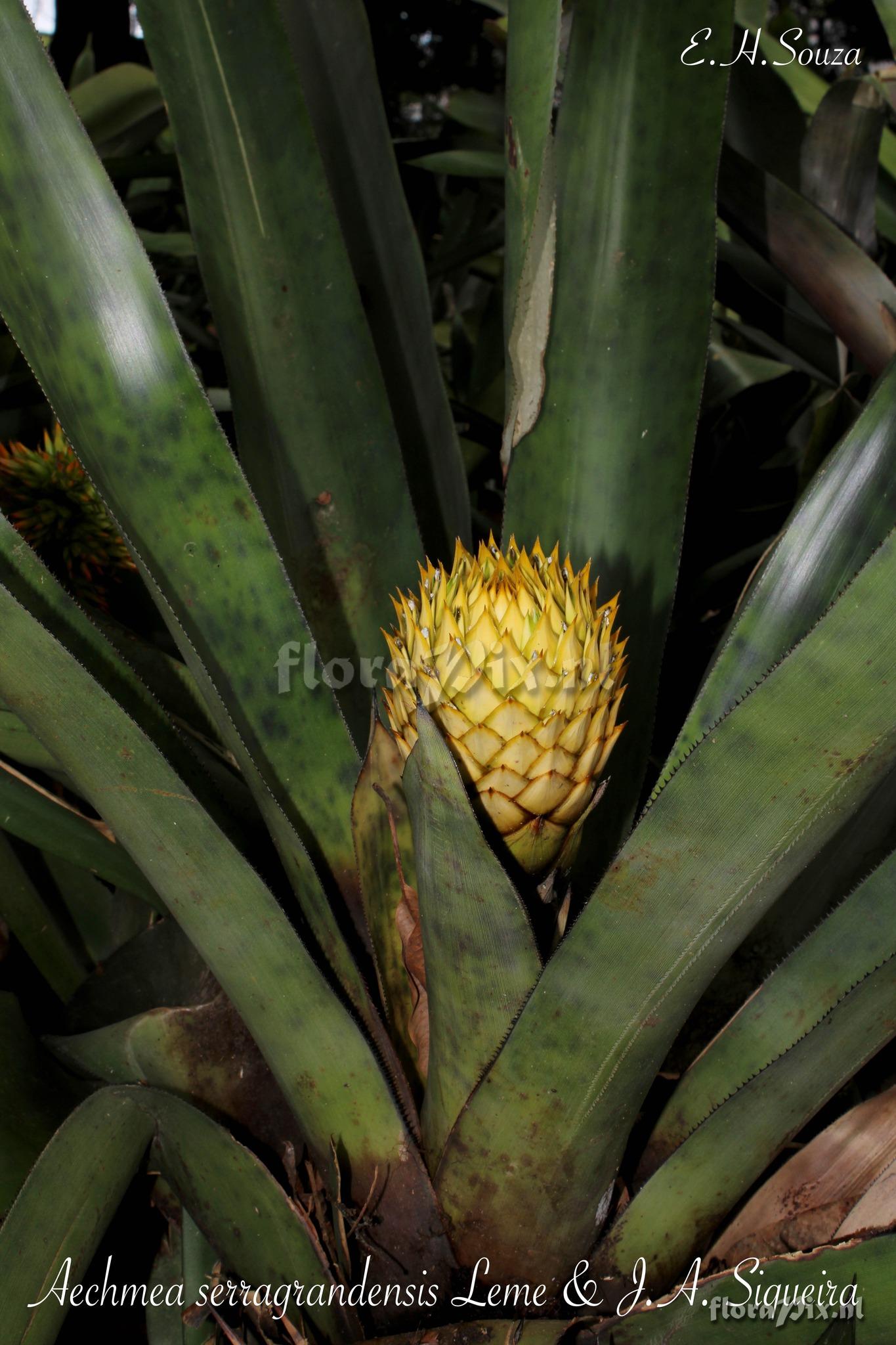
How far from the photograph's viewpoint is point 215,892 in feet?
1.52

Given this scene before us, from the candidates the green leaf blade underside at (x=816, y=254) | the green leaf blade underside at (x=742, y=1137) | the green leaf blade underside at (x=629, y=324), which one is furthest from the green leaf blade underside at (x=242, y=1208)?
the green leaf blade underside at (x=816, y=254)

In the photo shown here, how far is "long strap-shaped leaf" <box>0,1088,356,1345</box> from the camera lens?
444 millimetres

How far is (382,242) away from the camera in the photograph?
2.34 feet

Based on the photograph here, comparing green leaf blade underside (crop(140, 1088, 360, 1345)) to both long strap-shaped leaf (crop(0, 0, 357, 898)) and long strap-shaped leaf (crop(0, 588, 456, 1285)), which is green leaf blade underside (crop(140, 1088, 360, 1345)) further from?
long strap-shaped leaf (crop(0, 0, 357, 898))

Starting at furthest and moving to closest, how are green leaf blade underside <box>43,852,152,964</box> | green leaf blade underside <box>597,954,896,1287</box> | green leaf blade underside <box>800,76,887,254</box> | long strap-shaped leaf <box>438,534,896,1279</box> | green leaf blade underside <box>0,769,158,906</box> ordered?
green leaf blade underside <box>800,76,887,254</box>, green leaf blade underside <box>43,852,152,964</box>, green leaf blade underside <box>0,769,158,906</box>, green leaf blade underside <box>597,954,896,1287</box>, long strap-shaped leaf <box>438,534,896,1279</box>

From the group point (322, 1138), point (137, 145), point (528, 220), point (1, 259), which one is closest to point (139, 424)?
point (1, 259)

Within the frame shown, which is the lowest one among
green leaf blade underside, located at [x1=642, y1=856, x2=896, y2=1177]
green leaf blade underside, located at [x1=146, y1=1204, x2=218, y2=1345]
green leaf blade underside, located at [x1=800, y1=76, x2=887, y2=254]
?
green leaf blade underside, located at [x1=146, y1=1204, x2=218, y2=1345]

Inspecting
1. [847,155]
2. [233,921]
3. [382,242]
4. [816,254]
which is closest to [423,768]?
[233,921]

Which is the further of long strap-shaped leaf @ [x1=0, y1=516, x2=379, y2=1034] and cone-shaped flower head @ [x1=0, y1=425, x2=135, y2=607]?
cone-shaped flower head @ [x1=0, y1=425, x2=135, y2=607]

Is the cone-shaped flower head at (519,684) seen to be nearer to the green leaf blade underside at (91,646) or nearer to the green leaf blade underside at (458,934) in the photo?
the green leaf blade underside at (458,934)

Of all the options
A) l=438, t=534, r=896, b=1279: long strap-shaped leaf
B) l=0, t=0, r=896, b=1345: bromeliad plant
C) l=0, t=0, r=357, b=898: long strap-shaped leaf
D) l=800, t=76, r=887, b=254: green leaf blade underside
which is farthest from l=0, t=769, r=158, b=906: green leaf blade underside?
l=800, t=76, r=887, b=254: green leaf blade underside

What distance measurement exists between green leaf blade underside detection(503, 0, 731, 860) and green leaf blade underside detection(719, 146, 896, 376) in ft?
0.85

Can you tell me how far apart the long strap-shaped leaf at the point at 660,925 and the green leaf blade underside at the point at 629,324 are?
0.19m

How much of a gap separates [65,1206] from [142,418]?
375mm
